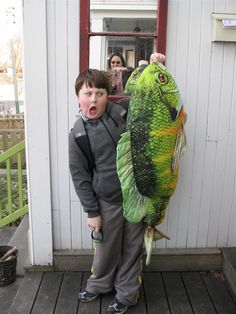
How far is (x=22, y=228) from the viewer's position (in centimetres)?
396

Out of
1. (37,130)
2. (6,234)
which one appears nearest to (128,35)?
(37,130)

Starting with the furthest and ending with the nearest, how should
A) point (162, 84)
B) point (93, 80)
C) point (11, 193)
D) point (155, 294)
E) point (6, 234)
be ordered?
point (6, 234), point (11, 193), point (155, 294), point (93, 80), point (162, 84)

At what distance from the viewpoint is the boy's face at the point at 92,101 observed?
2.23m

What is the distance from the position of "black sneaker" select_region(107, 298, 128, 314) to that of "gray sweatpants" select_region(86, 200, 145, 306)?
0.08 ft

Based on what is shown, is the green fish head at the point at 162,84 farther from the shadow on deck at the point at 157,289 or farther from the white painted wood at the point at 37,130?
the shadow on deck at the point at 157,289

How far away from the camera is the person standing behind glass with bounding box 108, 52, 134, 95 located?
2.62m

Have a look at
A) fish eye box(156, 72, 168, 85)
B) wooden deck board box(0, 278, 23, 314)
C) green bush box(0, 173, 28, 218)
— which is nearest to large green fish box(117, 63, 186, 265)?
fish eye box(156, 72, 168, 85)

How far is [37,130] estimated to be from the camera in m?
2.75

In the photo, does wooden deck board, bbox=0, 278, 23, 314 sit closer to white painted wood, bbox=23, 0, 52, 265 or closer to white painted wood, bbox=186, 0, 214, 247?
white painted wood, bbox=23, 0, 52, 265

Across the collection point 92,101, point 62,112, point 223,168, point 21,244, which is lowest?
point 21,244

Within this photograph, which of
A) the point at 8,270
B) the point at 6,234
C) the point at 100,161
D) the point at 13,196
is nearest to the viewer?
Answer: the point at 100,161

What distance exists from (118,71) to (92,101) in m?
0.52

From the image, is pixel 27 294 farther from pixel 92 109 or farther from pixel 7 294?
pixel 92 109

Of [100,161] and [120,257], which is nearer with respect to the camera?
[100,161]
